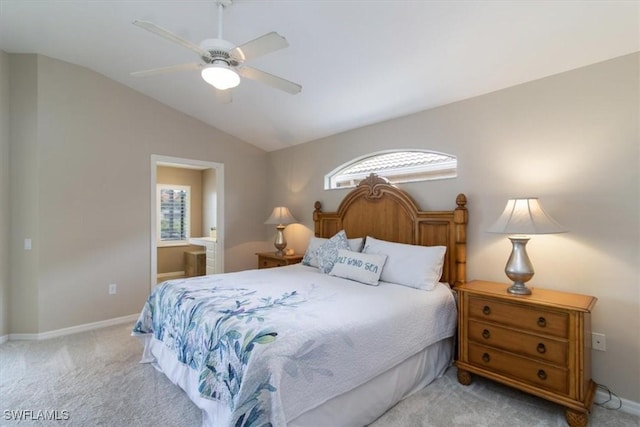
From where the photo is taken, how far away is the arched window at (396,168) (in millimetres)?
3164

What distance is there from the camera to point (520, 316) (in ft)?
7.09

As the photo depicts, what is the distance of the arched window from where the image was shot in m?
3.16

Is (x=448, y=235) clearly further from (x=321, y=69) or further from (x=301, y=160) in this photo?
(x=301, y=160)

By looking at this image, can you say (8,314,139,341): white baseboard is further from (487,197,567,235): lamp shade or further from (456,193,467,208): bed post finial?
(487,197,567,235): lamp shade

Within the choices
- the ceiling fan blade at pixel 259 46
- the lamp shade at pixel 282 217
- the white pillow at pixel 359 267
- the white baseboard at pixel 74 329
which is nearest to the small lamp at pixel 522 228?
the white pillow at pixel 359 267

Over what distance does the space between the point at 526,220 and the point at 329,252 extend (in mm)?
1808

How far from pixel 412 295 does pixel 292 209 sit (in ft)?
9.09

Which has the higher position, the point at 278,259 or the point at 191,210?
the point at 191,210

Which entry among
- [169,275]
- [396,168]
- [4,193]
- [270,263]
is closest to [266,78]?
[396,168]

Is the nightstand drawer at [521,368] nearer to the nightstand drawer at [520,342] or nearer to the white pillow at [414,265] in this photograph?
the nightstand drawer at [520,342]

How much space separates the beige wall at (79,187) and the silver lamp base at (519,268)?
13.5 ft

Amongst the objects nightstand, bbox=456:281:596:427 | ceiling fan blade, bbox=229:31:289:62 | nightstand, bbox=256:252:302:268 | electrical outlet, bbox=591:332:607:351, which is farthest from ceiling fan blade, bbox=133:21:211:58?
electrical outlet, bbox=591:332:607:351

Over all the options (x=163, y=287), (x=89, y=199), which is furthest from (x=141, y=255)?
(x=163, y=287)

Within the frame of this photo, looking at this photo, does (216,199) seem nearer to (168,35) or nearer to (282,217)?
(282,217)
